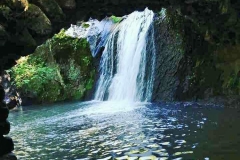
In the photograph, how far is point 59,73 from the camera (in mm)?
28094

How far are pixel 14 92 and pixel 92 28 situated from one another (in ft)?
26.6

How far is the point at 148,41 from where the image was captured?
69.8ft

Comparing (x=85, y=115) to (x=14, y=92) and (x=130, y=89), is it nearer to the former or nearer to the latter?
(x=130, y=89)

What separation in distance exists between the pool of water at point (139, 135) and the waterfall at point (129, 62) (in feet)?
16.0

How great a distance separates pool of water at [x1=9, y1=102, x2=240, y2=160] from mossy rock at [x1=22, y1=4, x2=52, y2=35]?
3.37 metres

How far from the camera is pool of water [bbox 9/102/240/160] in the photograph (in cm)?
880

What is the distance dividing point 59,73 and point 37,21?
801 inches

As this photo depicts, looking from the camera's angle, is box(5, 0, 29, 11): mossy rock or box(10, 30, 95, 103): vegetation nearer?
box(5, 0, 29, 11): mossy rock

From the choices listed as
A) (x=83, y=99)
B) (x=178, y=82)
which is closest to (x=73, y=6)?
(x=178, y=82)

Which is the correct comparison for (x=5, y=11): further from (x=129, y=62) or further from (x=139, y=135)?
(x=129, y=62)

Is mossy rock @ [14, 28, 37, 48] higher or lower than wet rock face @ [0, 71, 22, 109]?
higher

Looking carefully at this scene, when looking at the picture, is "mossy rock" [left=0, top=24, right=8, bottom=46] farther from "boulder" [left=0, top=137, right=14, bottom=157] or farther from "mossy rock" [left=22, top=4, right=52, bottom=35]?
"boulder" [left=0, top=137, right=14, bottom=157]

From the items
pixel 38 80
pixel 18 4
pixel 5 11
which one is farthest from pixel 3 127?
pixel 38 80

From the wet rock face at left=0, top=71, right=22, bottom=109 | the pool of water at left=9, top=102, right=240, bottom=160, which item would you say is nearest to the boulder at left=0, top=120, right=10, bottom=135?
the pool of water at left=9, top=102, right=240, bottom=160
